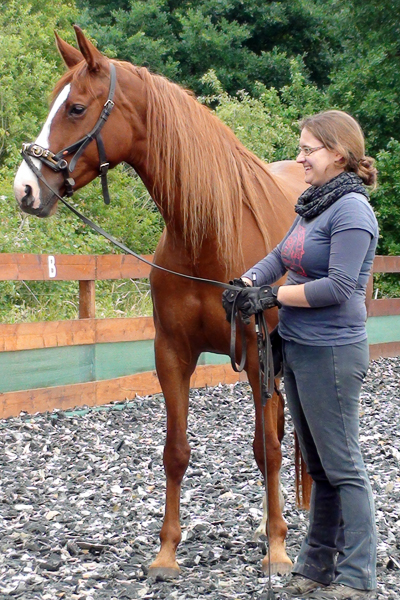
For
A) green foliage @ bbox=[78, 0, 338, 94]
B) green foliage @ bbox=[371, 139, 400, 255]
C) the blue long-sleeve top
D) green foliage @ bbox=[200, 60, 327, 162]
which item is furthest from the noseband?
green foliage @ bbox=[78, 0, 338, 94]

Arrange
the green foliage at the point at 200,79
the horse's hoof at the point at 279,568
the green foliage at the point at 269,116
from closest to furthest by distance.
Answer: the horse's hoof at the point at 279,568
the green foliage at the point at 200,79
the green foliage at the point at 269,116

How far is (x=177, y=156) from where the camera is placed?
3.05 metres

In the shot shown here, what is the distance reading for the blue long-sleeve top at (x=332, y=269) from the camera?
236 cm

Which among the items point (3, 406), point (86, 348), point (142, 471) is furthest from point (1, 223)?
point (142, 471)

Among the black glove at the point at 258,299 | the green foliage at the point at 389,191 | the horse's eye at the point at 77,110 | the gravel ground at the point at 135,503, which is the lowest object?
the gravel ground at the point at 135,503

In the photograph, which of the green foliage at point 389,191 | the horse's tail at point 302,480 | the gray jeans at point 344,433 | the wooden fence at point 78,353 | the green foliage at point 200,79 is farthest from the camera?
the green foliage at point 389,191

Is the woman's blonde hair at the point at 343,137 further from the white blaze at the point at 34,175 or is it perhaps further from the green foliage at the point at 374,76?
the green foliage at the point at 374,76

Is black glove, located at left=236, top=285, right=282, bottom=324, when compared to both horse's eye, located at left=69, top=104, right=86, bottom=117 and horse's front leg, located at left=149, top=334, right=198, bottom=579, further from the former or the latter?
horse's eye, located at left=69, top=104, right=86, bottom=117

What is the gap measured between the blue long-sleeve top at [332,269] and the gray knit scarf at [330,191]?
0.02 meters

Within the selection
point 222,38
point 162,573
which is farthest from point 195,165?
point 222,38

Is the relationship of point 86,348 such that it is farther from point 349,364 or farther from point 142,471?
point 349,364

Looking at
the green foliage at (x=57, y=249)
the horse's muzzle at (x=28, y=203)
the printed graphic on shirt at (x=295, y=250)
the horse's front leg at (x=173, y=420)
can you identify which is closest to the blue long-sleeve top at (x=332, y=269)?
the printed graphic on shirt at (x=295, y=250)

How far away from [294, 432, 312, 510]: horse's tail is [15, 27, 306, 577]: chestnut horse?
0.69 feet

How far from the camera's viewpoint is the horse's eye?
2877 millimetres
